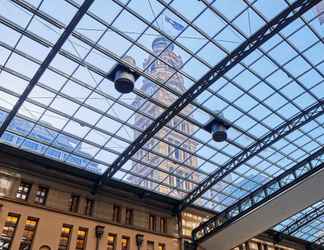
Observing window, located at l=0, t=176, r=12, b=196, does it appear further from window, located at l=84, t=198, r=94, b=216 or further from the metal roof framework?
the metal roof framework

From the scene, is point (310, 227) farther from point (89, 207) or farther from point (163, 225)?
point (89, 207)

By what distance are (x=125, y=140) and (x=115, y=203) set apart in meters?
5.72

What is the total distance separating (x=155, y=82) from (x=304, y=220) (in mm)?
27325

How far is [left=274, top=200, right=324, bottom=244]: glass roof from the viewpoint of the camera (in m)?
35.9

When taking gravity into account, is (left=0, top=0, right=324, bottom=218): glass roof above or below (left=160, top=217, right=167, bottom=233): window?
above

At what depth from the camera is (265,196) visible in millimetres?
27734

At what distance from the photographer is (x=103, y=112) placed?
20766 mm

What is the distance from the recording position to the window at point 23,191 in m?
21.0

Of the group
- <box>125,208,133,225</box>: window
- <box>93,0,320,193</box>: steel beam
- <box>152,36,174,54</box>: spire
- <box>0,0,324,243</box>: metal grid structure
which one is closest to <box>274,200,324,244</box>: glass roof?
<box>0,0,324,243</box>: metal grid structure

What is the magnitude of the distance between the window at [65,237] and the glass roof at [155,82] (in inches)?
170

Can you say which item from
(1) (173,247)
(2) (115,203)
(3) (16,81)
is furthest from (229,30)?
(1) (173,247)

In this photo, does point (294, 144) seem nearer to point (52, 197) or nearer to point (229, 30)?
point (229, 30)

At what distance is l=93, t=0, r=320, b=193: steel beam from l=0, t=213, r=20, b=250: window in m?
5.98

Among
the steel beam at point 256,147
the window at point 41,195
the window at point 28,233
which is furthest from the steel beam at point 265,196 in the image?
the window at point 28,233
